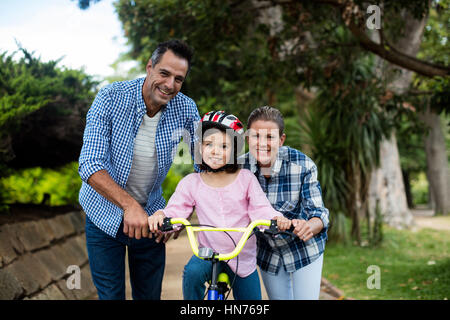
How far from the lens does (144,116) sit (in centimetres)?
322

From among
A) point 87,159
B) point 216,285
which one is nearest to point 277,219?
point 216,285

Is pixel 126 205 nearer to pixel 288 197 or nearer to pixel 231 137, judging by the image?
pixel 231 137

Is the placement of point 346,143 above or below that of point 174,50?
below

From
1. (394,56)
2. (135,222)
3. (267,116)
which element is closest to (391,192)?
(394,56)

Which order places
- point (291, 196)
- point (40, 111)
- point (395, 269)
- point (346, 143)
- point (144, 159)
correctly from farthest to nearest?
point (346, 143)
point (395, 269)
point (40, 111)
point (144, 159)
point (291, 196)

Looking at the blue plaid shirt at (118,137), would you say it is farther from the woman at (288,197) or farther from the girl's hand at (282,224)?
the girl's hand at (282,224)

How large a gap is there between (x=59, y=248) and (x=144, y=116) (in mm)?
3819

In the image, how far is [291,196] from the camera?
3.09 m

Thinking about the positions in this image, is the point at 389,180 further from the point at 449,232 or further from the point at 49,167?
the point at 49,167

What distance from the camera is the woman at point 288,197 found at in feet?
9.89

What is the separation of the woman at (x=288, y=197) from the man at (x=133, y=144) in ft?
1.85

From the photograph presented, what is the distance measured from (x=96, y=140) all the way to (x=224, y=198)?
81 centimetres

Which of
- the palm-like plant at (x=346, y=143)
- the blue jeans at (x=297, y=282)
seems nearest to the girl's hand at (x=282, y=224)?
the blue jeans at (x=297, y=282)

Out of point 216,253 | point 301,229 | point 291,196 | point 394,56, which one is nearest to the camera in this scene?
point 216,253
